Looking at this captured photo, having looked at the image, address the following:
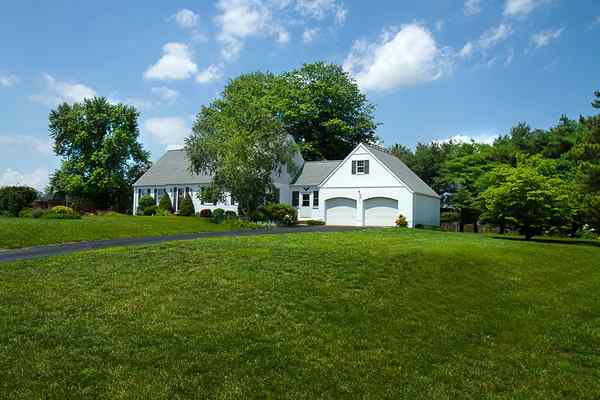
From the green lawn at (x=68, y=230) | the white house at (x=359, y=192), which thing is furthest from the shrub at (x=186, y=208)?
the green lawn at (x=68, y=230)

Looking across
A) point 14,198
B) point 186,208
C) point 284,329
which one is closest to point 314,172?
point 186,208

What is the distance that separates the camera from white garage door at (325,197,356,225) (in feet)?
125

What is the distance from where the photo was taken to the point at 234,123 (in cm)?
3781

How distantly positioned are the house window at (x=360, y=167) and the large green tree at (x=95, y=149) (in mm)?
28985

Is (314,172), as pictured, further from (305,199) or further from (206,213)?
(206,213)

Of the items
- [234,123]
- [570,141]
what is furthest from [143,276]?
[570,141]

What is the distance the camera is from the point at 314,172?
141 feet

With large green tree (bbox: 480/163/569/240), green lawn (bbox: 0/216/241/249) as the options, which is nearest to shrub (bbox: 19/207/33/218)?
green lawn (bbox: 0/216/241/249)

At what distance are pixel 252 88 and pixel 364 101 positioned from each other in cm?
1371

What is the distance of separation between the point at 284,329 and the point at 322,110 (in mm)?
47781

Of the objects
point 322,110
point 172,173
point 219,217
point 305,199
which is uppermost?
point 322,110

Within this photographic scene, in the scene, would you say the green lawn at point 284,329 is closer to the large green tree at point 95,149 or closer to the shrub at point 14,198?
the shrub at point 14,198

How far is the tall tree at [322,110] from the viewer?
178ft

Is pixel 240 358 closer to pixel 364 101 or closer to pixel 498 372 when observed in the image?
pixel 498 372
